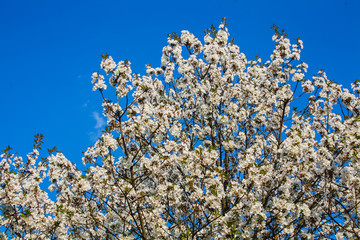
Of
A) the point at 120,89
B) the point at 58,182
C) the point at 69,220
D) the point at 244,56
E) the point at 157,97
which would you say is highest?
the point at 244,56

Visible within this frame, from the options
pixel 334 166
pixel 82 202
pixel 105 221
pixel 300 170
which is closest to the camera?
pixel 334 166

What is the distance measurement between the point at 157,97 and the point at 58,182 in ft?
13.0

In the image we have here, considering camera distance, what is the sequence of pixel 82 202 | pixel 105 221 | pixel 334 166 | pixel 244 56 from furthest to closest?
1. pixel 244 56
2. pixel 82 202
3. pixel 105 221
4. pixel 334 166

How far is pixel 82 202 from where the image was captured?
30.1 feet

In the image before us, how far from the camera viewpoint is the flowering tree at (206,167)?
6.92 meters

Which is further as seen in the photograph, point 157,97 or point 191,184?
point 157,97

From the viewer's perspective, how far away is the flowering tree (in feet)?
22.7

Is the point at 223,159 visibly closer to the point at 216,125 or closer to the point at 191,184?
the point at 216,125

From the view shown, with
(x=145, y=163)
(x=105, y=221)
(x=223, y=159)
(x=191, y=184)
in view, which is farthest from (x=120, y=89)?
(x=223, y=159)

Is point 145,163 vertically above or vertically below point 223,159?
below

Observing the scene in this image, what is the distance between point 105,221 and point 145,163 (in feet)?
6.02

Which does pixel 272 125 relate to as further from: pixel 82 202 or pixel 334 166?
pixel 82 202

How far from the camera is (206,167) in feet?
25.3

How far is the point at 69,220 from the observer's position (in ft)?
27.2
